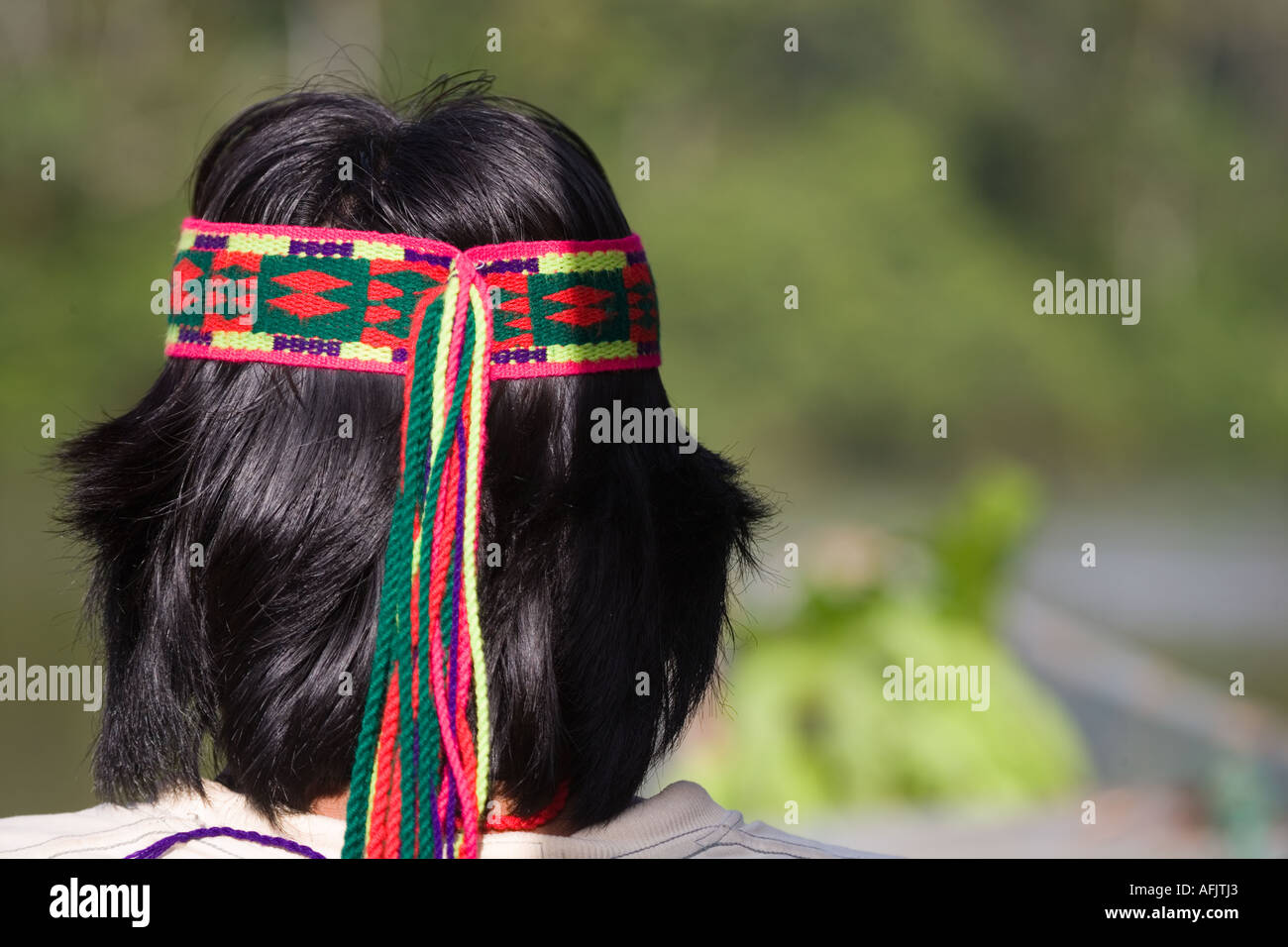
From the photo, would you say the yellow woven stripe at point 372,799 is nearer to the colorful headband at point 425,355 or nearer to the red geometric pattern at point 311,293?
the colorful headband at point 425,355

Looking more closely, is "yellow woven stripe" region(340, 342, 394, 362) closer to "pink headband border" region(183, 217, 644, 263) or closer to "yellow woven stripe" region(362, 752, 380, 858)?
"pink headband border" region(183, 217, 644, 263)

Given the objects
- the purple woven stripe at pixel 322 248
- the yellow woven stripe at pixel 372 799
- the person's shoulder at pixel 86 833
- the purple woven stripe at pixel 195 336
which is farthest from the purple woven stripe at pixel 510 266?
the person's shoulder at pixel 86 833

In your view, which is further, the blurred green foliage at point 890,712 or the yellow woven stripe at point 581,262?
the blurred green foliage at point 890,712

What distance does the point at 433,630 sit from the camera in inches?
38.5

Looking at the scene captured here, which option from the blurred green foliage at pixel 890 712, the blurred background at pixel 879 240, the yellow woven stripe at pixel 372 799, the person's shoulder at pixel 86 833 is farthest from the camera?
the blurred background at pixel 879 240

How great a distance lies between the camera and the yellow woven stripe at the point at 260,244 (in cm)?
106

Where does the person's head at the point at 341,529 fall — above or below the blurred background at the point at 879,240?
below

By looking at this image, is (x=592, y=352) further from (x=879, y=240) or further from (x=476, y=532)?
(x=879, y=240)

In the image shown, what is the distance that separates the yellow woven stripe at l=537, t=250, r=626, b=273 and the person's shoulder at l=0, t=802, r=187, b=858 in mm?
536

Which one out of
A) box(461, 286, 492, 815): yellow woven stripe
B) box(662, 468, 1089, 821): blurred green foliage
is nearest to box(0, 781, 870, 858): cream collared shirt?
box(461, 286, 492, 815): yellow woven stripe

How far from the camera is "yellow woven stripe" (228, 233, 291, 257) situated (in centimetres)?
106

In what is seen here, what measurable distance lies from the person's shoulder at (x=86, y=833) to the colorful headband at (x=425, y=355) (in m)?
0.22
